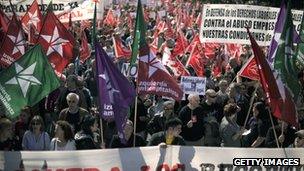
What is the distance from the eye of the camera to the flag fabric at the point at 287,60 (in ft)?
36.7

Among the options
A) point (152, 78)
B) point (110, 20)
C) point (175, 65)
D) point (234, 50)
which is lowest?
point (110, 20)

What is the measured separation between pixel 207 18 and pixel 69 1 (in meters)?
3.31

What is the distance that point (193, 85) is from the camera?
14.0 meters

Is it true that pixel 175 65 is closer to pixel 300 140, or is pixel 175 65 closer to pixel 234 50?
pixel 234 50

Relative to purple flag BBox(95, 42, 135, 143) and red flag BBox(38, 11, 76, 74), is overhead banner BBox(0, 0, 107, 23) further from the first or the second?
purple flag BBox(95, 42, 135, 143)

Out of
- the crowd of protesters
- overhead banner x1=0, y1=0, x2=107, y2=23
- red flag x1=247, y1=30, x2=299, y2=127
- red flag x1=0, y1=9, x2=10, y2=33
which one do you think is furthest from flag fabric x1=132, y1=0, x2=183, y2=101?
overhead banner x1=0, y1=0, x2=107, y2=23

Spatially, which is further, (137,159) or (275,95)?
(275,95)

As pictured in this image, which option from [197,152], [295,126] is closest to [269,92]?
[295,126]

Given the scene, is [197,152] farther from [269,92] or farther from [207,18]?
[207,18]

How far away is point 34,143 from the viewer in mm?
10023

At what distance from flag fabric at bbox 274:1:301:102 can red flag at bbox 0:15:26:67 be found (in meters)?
4.10

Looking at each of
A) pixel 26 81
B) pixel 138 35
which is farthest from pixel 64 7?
pixel 26 81

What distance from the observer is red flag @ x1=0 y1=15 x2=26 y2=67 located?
41.4ft

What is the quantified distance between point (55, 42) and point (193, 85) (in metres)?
2.48
